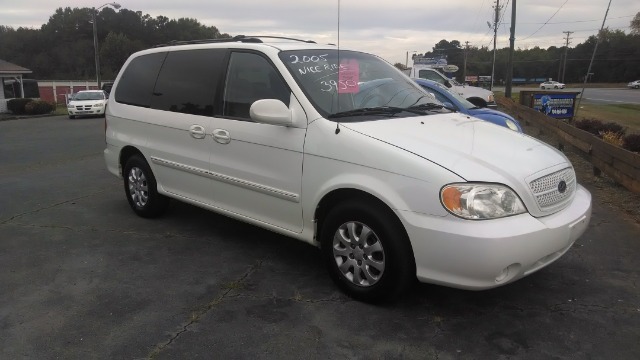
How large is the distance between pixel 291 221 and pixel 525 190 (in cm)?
176

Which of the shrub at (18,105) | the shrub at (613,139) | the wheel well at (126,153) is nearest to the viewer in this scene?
the wheel well at (126,153)

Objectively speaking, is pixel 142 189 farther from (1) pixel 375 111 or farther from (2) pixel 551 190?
(2) pixel 551 190

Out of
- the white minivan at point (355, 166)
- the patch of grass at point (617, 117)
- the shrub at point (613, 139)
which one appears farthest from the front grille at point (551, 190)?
the patch of grass at point (617, 117)

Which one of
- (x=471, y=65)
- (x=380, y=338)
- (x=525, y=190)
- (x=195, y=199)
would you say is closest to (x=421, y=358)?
(x=380, y=338)

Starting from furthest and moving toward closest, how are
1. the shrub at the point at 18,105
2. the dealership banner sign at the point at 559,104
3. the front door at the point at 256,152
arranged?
the shrub at the point at 18,105
the dealership banner sign at the point at 559,104
the front door at the point at 256,152

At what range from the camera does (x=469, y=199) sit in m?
3.10

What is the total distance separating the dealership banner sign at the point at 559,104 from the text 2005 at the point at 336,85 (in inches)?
464

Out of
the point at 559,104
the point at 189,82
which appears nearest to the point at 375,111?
the point at 189,82

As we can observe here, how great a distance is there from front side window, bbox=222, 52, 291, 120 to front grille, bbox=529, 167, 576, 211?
1939mm

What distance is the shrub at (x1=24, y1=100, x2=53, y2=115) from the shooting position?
31.5 metres

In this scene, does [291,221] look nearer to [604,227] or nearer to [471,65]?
[604,227]

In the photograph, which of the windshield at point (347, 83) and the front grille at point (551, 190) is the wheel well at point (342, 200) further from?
the front grille at point (551, 190)

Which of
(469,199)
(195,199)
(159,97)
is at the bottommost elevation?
(195,199)

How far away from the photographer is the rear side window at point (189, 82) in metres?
4.69
